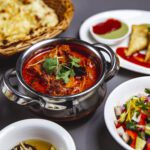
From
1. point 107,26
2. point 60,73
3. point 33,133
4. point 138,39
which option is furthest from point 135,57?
point 33,133

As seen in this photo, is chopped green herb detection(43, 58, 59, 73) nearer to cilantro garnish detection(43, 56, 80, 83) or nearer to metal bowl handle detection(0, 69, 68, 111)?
cilantro garnish detection(43, 56, 80, 83)

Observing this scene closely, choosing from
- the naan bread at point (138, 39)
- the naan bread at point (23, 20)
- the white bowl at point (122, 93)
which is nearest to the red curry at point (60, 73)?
the white bowl at point (122, 93)

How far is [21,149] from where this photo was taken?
1360 millimetres

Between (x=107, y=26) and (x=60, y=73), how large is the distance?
2.03 feet

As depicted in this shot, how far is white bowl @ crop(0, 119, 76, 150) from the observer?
1330 mm

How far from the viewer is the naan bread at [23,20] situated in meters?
1.73

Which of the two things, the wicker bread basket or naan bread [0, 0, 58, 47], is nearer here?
the wicker bread basket

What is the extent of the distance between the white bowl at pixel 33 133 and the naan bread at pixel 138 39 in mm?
623

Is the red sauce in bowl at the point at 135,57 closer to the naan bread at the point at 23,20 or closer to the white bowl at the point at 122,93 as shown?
the white bowl at the point at 122,93

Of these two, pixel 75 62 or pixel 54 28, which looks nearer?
pixel 75 62

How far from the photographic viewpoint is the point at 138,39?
184 cm

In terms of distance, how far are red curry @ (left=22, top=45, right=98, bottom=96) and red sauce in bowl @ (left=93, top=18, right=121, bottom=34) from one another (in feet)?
1.41

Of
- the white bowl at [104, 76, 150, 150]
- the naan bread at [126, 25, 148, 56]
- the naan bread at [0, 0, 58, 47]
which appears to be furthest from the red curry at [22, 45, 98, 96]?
the naan bread at [126, 25, 148, 56]

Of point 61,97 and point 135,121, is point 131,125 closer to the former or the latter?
point 135,121
